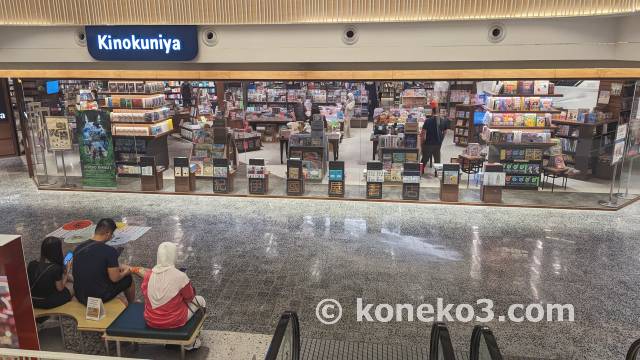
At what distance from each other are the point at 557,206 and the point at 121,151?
9.52 m

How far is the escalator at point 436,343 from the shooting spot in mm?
3303

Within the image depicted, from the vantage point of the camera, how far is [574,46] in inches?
234

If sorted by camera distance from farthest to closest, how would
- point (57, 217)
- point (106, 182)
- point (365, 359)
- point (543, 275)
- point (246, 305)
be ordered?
point (106, 182), point (57, 217), point (543, 275), point (246, 305), point (365, 359)

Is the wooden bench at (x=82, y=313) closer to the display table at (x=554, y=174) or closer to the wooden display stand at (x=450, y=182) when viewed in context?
the wooden display stand at (x=450, y=182)

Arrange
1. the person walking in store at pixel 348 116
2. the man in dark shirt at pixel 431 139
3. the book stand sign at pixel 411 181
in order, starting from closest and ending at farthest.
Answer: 1. the book stand sign at pixel 411 181
2. the man in dark shirt at pixel 431 139
3. the person walking in store at pixel 348 116

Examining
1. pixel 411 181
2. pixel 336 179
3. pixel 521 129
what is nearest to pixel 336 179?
pixel 336 179

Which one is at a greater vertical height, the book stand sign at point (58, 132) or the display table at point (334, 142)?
the book stand sign at point (58, 132)

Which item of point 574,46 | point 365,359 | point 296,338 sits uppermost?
point 574,46

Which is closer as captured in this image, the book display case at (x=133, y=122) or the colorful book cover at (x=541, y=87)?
the colorful book cover at (x=541, y=87)

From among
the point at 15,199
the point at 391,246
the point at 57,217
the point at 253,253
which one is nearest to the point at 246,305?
the point at 253,253

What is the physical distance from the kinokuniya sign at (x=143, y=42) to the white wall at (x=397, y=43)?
230 mm

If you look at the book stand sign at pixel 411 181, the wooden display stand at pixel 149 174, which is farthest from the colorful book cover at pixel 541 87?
the wooden display stand at pixel 149 174

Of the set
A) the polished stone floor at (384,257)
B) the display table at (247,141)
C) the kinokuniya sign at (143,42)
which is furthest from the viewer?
the display table at (247,141)

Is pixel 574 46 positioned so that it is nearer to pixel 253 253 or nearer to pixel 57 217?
pixel 253 253
